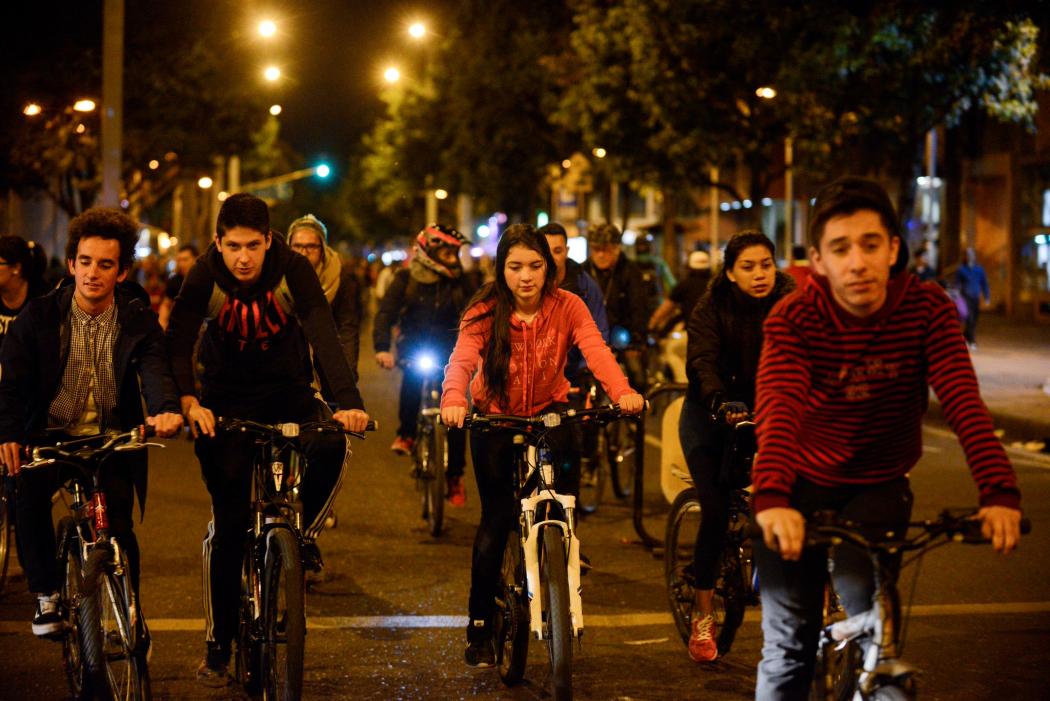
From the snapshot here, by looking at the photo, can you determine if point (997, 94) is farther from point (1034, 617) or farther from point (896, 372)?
point (896, 372)

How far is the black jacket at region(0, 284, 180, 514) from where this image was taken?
5.34 metres

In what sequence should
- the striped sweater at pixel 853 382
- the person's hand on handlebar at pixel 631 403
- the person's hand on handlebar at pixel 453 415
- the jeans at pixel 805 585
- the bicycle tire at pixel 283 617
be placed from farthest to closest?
the person's hand on handlebar at pixel 631 403
the person's hand on handlebar at pixel 453 415
the bicycle tire at pixel 283 617
the jeans at pixel 805 585
the striped sweater at pixel 853 382

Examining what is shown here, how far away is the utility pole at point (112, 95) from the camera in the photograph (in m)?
17.6

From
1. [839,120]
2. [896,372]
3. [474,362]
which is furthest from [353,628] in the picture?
[839,120]

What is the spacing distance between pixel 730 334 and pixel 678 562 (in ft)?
3.87

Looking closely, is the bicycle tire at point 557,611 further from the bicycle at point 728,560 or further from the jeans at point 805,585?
the jeans at point 805,585

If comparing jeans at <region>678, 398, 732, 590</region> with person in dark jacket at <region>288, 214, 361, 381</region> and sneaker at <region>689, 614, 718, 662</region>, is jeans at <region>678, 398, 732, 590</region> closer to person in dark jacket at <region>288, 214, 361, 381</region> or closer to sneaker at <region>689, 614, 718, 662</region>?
sneaker at <region>689, 614, 718, 662</region>

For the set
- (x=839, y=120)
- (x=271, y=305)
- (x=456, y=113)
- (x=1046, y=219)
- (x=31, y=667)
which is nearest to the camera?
(x=271, y=305)

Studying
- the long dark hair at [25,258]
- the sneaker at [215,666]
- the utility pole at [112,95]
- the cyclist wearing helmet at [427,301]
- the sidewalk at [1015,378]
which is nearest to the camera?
the sneaker at [215,666]

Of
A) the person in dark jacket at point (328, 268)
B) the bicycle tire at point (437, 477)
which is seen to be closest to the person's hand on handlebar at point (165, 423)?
the person in dark jacket at point (328, 268)

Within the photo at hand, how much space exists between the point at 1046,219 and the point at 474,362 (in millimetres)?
31970

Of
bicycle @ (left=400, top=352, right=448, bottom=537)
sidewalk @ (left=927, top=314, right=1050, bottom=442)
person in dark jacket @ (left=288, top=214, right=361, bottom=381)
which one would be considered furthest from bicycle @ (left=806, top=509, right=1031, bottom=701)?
sidewalk @ (left=927, top=314, right=1050, bottom=442)

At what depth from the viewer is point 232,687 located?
231 inches

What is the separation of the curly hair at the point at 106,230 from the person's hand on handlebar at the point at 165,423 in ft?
2.53
